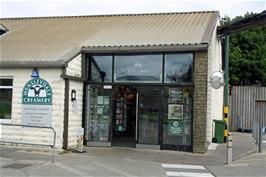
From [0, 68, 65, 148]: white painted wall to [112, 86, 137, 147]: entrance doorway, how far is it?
280 centimetres

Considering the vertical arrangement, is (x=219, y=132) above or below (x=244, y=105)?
below

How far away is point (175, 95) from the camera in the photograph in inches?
628

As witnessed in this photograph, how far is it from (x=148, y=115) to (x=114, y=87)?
1.76 meters

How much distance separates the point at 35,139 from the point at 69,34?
17.7ft

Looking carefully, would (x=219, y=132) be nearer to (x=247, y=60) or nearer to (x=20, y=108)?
(x=20, y=108)

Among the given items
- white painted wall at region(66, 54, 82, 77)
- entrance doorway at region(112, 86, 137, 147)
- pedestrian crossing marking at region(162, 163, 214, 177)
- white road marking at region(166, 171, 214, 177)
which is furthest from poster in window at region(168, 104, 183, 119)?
white road marking at region(166, 171, 214, 177)

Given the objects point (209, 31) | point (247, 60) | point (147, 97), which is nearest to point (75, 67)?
point (147, 97)

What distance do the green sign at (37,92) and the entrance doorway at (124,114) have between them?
117 inches

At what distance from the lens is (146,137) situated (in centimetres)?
1608

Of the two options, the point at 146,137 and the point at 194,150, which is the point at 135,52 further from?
the point at 194,150

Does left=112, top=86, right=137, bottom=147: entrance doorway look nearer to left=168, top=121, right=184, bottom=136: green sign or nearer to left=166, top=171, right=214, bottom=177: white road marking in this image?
left=168, top=121, right=184, bottom=136: green sign

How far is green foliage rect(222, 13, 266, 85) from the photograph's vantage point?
4200cm

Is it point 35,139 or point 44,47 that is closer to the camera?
point 35,139

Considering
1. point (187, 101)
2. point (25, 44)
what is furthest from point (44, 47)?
point (187, 101)
